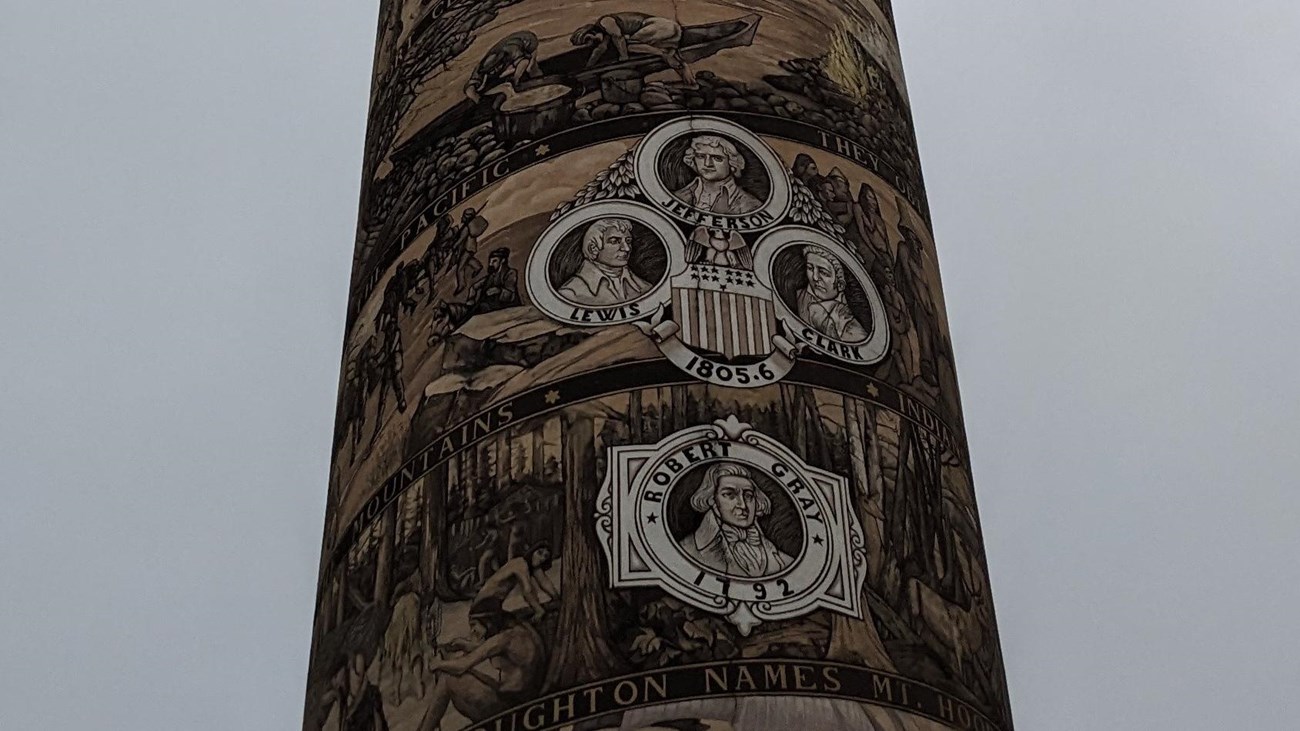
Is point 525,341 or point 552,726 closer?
point 552,726

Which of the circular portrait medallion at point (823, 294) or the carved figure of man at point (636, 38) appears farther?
the carved figure of man at point (636, 38)

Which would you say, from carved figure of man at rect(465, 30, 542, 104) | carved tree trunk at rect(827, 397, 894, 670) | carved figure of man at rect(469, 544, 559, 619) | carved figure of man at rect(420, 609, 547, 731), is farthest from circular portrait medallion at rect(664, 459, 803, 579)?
carved figure of man at rect(465, 30, 542, 104)

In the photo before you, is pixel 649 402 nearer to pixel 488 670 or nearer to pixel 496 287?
pixel 496 287

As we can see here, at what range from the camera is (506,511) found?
667 centimetres

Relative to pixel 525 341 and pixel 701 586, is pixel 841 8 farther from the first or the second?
pixel 701 586

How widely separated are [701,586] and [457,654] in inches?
30.8

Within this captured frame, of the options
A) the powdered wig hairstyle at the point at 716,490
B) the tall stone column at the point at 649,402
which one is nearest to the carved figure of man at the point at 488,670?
the tall stone column at the point at 649,402

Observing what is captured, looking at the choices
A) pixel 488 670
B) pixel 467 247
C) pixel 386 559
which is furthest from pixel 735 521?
pixel 467 247

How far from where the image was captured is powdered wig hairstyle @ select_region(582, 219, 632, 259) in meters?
7.29

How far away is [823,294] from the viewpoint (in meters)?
7.39

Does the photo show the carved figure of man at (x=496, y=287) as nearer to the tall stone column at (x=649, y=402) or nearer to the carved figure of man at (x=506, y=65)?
the tall stone column at (x=649, y=402)

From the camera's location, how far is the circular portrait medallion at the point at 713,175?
7449 millimetres

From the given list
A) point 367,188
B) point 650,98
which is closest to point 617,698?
point 650,98

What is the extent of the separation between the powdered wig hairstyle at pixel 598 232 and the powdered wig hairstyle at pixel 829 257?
665mm
